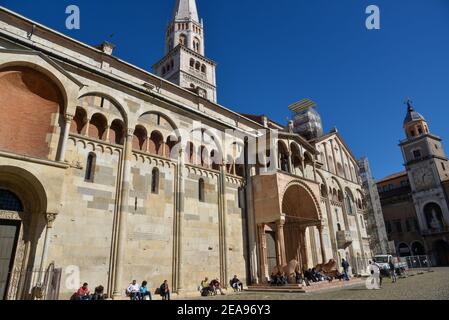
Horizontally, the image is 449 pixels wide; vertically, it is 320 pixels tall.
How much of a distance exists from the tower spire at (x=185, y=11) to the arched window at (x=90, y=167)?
42.5 meters

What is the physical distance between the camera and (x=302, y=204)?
922 inches

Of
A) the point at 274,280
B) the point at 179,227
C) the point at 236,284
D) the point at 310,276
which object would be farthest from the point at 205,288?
the point at 310,276

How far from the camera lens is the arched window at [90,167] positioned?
13894mm

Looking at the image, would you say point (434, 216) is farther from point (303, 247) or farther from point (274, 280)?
point (274, 280)

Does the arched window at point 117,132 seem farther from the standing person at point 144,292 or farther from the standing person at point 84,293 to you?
the standing person at point 144,292

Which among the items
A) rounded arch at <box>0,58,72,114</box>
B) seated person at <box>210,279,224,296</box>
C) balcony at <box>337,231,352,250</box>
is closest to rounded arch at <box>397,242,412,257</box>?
balcony at <box>337,231,352,250</box>

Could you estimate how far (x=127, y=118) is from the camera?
16.0m

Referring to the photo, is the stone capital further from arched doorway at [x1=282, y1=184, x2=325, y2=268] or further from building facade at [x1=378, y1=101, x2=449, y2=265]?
building facade at [x1=378, y1=101, x2=449, y2=265]

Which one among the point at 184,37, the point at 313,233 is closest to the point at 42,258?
the point at 313,233

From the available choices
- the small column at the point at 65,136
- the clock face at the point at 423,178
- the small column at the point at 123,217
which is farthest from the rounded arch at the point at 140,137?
the clock face at the point at 423,178

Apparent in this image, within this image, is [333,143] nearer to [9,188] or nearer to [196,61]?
[196,61]

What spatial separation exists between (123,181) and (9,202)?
15.1 ft
